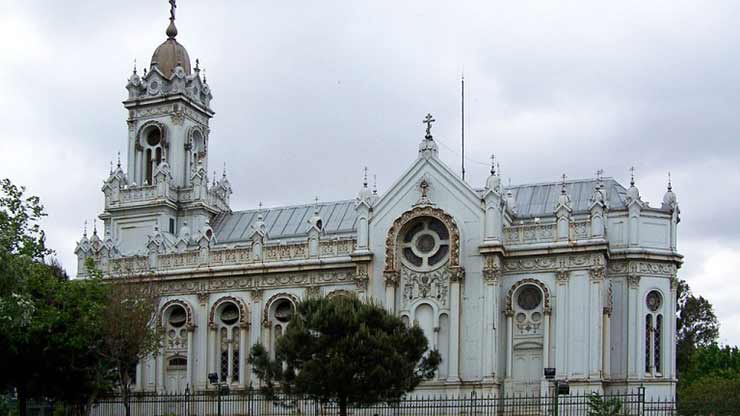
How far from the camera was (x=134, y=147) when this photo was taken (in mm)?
82812

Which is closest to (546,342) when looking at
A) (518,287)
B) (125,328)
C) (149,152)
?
(518,287)

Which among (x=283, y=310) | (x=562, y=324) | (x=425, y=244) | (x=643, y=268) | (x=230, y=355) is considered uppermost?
(x=425, y=244)

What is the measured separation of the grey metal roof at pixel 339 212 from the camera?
2783 inches

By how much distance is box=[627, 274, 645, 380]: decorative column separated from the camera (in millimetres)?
64375

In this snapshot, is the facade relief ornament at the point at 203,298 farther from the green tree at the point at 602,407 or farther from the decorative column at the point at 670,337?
the green tree at the point at 602,407

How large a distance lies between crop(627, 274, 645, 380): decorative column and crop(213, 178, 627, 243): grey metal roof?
4.49 meters

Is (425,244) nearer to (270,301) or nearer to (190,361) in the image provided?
(270,301)

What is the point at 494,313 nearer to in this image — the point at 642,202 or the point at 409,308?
the point at 409,308

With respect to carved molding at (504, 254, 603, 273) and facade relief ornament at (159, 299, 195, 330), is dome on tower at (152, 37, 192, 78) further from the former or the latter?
carved molding at (504, 254, 603, 273)

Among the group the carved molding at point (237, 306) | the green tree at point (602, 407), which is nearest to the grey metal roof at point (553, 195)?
the carved molding at point (237, 306)

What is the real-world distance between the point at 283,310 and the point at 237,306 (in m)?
2.88

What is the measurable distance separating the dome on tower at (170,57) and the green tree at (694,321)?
1724 inches

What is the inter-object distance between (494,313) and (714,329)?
42.8m

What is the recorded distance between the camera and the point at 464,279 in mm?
65625
